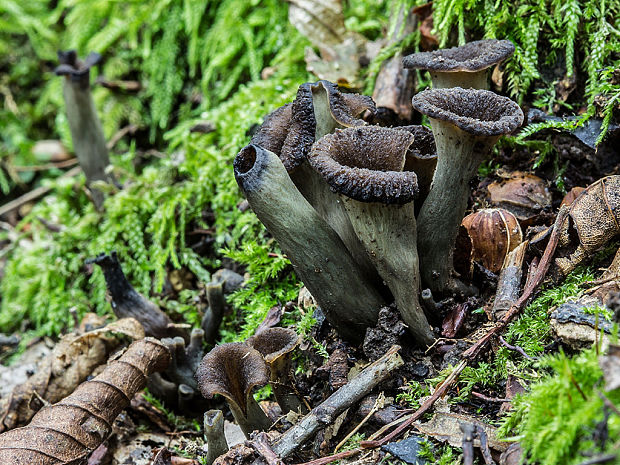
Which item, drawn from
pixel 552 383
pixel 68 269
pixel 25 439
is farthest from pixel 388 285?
pixel 68 269

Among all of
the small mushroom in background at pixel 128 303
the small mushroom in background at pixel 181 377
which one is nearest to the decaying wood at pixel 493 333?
the small mushroom in background at pixel 181 377

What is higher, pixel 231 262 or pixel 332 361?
pixel 231 262

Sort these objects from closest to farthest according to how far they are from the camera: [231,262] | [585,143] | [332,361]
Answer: [332,361] < [585,143] < [231,262]

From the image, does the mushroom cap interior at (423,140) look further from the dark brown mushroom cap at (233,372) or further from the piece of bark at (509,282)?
the dark brown mushroom cap at (233,372)

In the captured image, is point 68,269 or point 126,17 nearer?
point 68,269

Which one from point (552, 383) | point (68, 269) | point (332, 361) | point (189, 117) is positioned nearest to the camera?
point (552, 383)

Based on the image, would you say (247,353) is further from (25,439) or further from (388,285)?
(25,439)

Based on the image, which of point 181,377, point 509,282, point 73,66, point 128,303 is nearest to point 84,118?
point 73,66
